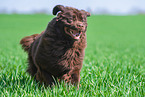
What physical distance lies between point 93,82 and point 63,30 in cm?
110

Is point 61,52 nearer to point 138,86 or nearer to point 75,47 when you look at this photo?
point 75,47

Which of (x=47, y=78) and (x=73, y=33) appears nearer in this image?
(x=73, y=33)

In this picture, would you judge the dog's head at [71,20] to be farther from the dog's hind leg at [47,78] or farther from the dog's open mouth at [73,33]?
the dog's hind leg at [47,78]

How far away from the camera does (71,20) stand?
8.97 feet

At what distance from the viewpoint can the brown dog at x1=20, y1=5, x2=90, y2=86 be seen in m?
2.78

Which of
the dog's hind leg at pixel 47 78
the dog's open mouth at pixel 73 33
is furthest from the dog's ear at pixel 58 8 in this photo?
the dog's hind leg at pixel 47 78

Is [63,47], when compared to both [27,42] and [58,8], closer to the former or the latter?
[58,8]

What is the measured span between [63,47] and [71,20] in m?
0.47

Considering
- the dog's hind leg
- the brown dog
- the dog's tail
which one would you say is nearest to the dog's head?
the brown dog

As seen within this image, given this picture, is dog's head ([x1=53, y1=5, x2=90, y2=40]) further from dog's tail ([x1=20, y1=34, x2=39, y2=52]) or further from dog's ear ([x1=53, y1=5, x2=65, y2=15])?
dog's tail ([x1=20, y1=34, x2=39, y2=52])

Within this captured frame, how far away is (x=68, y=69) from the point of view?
3084 mm

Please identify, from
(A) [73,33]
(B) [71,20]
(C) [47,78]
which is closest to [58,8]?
(B) [71,20]

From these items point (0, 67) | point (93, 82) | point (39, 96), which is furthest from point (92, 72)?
point (0, 67)

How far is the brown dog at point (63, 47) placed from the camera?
2781mm
